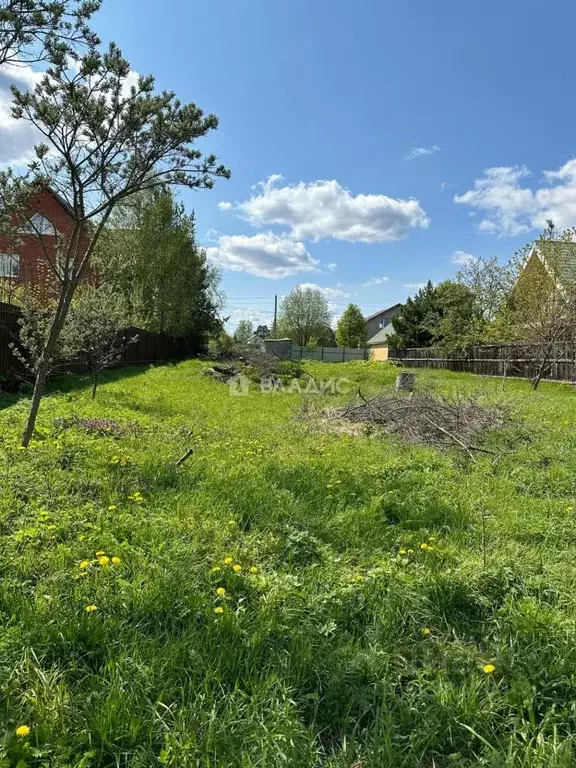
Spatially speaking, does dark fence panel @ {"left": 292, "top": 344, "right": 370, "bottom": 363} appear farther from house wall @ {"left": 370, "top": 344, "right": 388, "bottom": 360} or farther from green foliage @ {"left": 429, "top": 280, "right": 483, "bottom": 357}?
green foliage @ {"left": 429, "top": 280, "right": 483, "bottom": 357}

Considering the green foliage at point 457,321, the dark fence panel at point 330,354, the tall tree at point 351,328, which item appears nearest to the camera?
the green foliage at point 457,321

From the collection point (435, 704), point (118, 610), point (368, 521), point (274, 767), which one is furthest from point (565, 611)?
point (118, 610)

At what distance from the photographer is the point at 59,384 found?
11141 mm

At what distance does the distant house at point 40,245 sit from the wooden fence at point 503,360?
12.5 m

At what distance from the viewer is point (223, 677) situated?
1.84m

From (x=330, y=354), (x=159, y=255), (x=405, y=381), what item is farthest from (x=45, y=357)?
(x=330, y=354)

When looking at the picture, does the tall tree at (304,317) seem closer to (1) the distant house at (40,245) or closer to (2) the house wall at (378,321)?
(2) the house wall at (378,321)

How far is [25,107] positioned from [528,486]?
6201 mm

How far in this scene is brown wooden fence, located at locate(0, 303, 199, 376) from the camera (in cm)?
950

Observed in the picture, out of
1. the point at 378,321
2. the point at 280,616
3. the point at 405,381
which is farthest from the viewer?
the point at 378,321

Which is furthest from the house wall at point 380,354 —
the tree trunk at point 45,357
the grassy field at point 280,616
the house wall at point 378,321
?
the house wall at point 378,321

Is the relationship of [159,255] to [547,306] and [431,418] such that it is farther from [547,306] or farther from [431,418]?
[431,418]

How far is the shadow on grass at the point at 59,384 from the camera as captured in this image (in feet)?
28.5

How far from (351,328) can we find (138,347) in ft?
108
